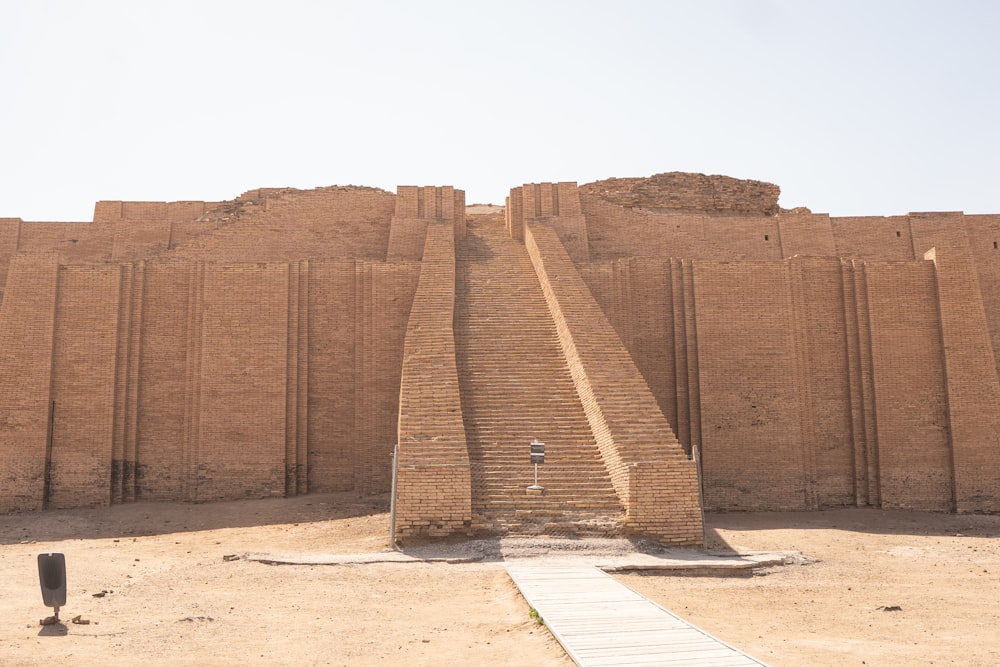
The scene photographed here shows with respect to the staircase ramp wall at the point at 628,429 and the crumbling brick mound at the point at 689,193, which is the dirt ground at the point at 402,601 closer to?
the staircase ramp wall at the point at 628,429

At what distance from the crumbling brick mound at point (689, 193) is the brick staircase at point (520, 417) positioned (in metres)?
5.91

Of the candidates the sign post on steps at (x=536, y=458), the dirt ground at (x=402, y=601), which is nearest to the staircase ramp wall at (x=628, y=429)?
the sign post on steps at (x=536, y=458)

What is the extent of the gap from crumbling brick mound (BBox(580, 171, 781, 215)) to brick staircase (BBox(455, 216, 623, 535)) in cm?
591

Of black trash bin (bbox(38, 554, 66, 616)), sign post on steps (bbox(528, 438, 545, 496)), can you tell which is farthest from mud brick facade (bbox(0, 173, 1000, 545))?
black trash bin (bbox(38, 554, 66, 616))

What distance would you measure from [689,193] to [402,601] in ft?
44.9

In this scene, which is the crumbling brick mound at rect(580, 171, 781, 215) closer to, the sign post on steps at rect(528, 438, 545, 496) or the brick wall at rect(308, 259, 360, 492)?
the brick wall at rect(308, 259, 360, 492)

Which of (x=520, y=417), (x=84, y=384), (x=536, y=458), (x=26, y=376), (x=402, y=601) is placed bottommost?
(x=402, y=601)

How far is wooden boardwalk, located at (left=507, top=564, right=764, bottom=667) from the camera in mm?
4262

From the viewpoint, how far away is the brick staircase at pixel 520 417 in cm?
800

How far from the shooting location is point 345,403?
12.2 metres

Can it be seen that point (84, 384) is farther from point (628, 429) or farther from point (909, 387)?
point (909, 387)

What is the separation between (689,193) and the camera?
1816cm

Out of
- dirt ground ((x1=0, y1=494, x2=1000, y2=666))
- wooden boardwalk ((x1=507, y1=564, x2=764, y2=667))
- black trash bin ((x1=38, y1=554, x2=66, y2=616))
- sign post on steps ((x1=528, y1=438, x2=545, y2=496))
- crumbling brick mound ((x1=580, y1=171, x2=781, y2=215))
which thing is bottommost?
dirt ground ((x1=0, y1=494, x2=1000, y2=666))

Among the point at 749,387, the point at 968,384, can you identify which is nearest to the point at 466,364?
the point at 749,387
